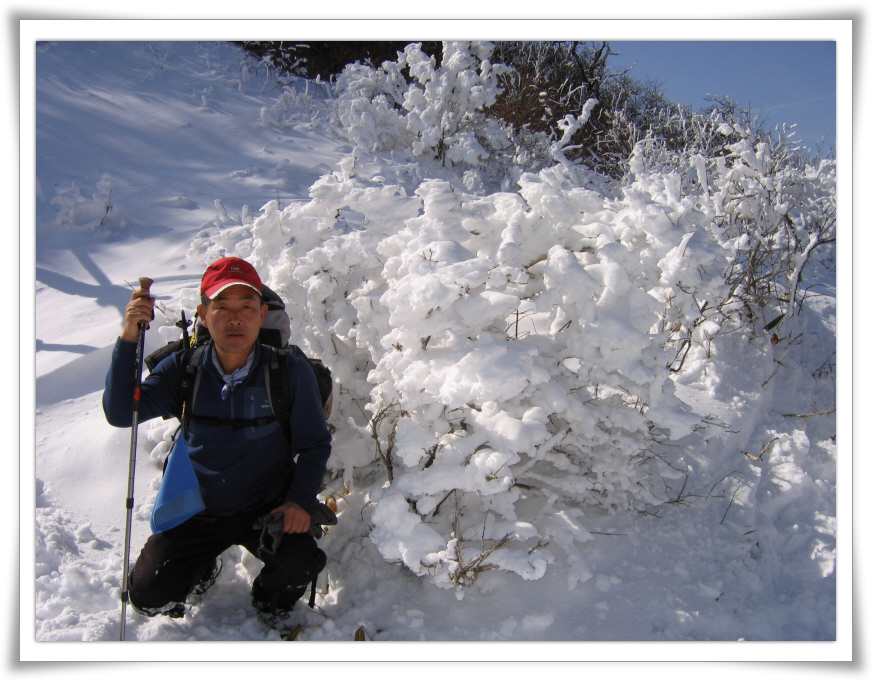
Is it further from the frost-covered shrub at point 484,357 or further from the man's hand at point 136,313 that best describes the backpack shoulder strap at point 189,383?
the frost-covered shrub at point 484,357

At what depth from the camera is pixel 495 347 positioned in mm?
2131

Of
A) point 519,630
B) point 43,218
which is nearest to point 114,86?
point 43,218

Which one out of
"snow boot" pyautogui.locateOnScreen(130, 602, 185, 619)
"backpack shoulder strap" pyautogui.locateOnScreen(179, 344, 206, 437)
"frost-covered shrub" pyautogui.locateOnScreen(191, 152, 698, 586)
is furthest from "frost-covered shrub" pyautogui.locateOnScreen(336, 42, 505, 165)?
"snow boot" pyautogui.locateOnScreen(130, 602, 185, 619)

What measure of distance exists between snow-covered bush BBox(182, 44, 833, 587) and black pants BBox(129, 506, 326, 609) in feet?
1.16

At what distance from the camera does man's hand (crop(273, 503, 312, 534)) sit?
7.16 feet

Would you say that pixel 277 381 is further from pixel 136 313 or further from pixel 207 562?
pixel 207 562

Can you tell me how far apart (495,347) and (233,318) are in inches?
42.8

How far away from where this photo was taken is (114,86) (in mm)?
8492

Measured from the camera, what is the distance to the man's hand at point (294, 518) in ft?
7.16

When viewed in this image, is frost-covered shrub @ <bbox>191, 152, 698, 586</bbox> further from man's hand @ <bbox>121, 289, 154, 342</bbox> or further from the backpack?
man's hand @ <bbox>121, 289, 154, 342</bbox>

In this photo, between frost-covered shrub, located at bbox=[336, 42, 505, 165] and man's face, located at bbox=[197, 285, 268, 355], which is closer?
man's face, located at bbox=[197, 285, 268, 355]

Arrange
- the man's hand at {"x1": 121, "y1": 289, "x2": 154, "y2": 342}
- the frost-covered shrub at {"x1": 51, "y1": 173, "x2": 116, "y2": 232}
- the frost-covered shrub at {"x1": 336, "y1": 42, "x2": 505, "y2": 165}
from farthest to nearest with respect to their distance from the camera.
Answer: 1. the frost-covered shrub at {"x1": 336, "y1": 42, "x2": 505, "y2": 165}
2. the frost-covered shrub at {"x1": 51, "y1": 173, "x2": 116, "y2": 232}
3. the man's hand at {"x1": 121, "y1": 289, "x2": 154, "y2": 342}

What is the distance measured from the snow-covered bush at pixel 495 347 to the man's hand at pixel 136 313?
0.93 meters

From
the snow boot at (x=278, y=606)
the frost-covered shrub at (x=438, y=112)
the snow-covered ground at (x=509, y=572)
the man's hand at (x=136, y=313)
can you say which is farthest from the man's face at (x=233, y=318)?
the frost-covered shrub at (x=438, y=112)
